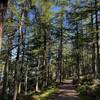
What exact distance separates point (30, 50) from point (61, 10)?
1065cm

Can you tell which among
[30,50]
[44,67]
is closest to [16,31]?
[44,67]

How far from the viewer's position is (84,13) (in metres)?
19.8

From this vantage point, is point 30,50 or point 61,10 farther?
point 30,50

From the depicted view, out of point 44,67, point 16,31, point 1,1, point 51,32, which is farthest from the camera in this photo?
point 51,32

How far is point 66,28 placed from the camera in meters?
33.5

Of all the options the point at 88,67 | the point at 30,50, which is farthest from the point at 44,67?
the point at 88,67

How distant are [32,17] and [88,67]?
41.1 meters

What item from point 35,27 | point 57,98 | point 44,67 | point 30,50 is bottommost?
point 57,98

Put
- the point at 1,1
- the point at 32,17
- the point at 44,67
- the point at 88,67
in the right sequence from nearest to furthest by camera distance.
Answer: the point at 1,1, the point at 32,17, the point at 44,67, the point at 88,67

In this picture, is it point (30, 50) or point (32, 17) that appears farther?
point (30, 50)

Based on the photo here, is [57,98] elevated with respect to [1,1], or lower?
lower

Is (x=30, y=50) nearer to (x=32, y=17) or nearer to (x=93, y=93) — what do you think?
(x=32, y=17)

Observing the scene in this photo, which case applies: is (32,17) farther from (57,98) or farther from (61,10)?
(57,98)

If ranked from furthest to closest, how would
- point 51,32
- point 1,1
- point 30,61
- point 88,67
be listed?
point 88,67, point 30,61, point 51,32, point 1,1
